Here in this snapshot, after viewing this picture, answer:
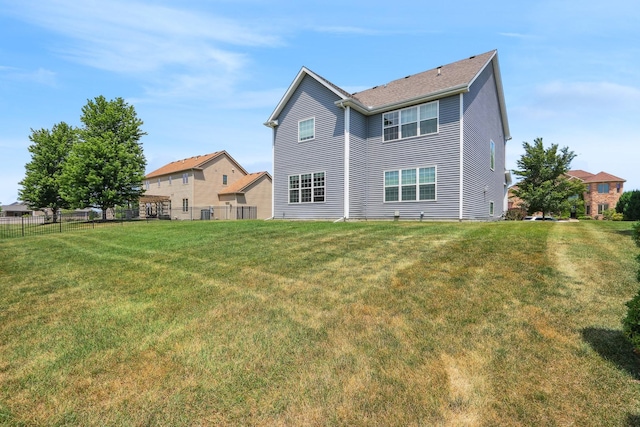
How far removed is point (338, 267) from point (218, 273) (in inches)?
106

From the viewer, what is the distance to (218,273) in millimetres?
6773

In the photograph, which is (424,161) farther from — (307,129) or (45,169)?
(45,169)

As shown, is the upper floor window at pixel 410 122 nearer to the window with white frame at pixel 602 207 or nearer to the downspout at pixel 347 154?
the downspout at pixel 347 154

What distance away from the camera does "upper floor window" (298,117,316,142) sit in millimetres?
18125

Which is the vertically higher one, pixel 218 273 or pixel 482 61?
pixel 482 61

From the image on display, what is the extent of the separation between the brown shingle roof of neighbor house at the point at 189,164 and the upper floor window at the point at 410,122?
26732 mm

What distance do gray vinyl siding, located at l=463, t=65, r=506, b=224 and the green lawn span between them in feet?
28.1

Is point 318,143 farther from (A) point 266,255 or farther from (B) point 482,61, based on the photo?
(A) point 266,255

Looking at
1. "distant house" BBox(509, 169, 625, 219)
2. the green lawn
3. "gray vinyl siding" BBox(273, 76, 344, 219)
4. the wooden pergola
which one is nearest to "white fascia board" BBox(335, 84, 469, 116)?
"gray vinyl siding" BBox(273, 76, 344, 219)

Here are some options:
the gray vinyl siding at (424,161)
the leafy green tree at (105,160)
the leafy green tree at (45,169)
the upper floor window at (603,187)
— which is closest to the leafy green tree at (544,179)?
the gray vinyl siding at (424,161)

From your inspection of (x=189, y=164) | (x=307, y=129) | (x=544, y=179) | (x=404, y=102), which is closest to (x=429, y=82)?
(x=404, y=102)

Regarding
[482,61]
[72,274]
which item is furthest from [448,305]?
[482,61]

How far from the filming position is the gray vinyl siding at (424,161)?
1466cm

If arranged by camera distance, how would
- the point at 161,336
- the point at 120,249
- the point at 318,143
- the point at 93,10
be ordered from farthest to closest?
1. the point at 318,143
2. the point at 120,249
3. the point at 93,10
4. the point at 161,336
